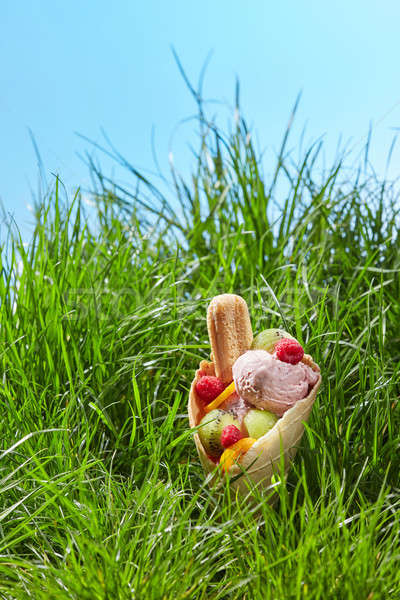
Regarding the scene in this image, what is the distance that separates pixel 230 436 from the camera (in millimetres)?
1313

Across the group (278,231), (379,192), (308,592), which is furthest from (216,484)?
(379,192)

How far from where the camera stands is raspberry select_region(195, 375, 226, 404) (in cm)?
144

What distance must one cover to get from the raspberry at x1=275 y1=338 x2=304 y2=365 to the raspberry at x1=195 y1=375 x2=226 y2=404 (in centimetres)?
16

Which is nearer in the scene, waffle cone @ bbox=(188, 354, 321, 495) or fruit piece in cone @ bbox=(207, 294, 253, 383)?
waffle cone @ bbox=(188, 354, 321, 495)

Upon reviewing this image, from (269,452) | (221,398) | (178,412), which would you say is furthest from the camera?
(178,412)

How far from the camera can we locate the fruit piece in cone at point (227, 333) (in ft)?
4.78

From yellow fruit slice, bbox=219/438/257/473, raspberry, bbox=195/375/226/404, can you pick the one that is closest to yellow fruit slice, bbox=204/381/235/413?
raspberry, bbox=195/375/226/404

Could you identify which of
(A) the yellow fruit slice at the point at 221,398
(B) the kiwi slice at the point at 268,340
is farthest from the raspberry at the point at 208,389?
(B) the kiwi slice at the point at 268,340

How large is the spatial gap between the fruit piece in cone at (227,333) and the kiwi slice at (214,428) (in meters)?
Answer: 0.12

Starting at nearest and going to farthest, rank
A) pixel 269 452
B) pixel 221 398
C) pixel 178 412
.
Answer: pixel 269 452 < pixel 221 398 < pixel 178 412

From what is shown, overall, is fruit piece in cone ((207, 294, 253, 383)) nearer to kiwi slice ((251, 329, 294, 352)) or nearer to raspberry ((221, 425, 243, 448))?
kiwi slice ((251, 329, 294, 352))

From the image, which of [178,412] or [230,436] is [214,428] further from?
[178,412]

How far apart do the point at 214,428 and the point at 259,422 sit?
9 centimetres

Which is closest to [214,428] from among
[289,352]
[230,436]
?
[230,436]
